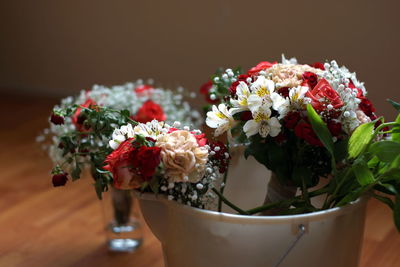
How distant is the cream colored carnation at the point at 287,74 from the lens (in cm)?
77

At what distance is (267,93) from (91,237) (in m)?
0.76

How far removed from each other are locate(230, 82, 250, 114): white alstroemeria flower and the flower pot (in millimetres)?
136

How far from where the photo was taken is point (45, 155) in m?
1.89

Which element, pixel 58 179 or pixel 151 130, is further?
pixel 58 179

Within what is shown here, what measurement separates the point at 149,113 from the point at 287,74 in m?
0.50

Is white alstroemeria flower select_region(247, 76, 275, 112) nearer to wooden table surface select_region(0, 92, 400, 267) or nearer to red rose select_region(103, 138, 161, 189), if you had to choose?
red rose select_region(103, 138, 161, 189)

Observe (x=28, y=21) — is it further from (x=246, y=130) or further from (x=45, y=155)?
→ (x=246, y=130)

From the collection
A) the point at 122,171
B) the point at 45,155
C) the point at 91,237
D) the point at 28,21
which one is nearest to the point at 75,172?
the point at 122,171

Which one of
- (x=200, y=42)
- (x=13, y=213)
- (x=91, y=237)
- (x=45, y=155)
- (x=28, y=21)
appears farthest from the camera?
(x=28, y=21)

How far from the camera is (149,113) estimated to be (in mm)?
1245

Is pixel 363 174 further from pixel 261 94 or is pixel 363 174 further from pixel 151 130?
pixel 151 130

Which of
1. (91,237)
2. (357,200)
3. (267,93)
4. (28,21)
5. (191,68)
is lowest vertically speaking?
(91,237)

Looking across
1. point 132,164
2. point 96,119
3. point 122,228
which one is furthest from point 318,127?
point 122,228

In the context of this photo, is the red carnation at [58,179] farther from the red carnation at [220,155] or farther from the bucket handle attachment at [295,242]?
the bucket handle attachment at [295,242]
